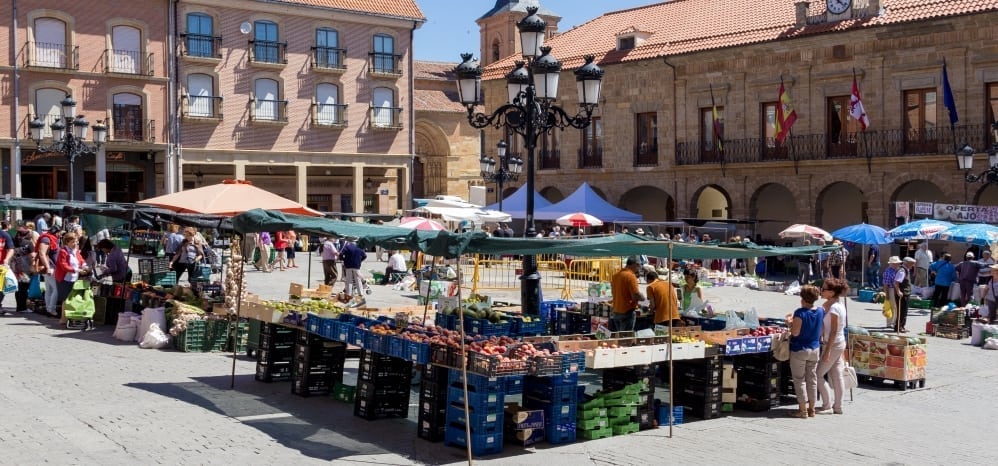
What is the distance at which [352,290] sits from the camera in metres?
22.3

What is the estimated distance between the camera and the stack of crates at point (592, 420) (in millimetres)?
9867

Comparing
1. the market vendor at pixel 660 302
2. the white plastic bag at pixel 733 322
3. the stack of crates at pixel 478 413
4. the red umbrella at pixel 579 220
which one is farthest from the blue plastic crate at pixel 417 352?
the red umbrella at pixel 579 220

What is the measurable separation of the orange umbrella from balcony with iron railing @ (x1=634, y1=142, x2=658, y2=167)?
24.0 m

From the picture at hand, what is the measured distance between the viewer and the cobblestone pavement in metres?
9.09

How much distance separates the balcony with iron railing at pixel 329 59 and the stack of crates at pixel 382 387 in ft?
110

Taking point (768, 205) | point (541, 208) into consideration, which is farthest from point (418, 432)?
point (768, 205)

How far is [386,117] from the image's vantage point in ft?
148

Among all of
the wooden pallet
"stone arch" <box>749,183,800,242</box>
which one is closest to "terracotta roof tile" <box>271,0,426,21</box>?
"stone arch" <box>749,183,800,242</box>

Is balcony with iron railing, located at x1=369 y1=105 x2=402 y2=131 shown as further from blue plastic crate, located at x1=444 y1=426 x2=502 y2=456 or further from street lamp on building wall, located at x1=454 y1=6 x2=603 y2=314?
blue plastic crate, located at x1=444 y1=426 x2=502 y2=456

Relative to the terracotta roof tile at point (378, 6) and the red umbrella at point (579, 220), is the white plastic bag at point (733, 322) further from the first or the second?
the terracotta roof tile at point (378, 6)

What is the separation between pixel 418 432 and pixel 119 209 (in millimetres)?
10300

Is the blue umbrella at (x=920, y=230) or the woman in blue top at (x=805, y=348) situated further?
the blue umbrella at (x=920, y=230)

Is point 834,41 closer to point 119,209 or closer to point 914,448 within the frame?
point 119,209

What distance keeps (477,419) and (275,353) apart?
4058 millimetres
